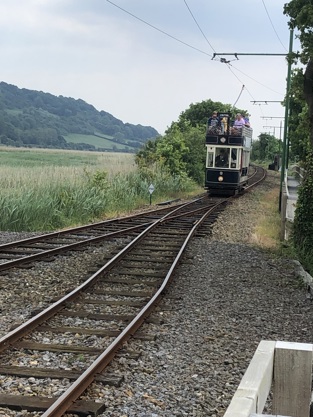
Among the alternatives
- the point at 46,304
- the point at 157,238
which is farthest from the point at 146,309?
the point at 157,238

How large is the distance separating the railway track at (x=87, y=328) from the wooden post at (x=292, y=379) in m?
2.03

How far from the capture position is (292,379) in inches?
98.6

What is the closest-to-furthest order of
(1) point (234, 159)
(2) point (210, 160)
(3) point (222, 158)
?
(1) point (234, 159) < (3) point (222, 158) < (2) point (210, 160)

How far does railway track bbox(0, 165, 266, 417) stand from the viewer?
175 inches

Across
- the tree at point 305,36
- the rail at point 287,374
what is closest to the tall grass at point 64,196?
the tree at point 305,36

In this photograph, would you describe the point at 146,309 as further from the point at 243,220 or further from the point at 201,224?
the point at 243,220

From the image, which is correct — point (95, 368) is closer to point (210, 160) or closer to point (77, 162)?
point (210, 160)

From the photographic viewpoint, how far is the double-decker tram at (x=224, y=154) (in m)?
27.1

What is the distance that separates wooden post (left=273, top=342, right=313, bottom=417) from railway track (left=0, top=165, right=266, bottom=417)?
2027 mm

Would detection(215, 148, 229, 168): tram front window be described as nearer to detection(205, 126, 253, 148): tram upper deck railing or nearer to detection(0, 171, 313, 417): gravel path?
detection(205, 126, 253, 148): tram upper deck railing

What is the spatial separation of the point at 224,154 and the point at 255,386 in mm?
25859

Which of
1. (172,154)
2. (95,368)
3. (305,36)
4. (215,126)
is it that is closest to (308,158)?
(305,36)

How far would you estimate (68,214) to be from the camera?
18.0 meters

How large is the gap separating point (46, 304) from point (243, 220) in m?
12.6
